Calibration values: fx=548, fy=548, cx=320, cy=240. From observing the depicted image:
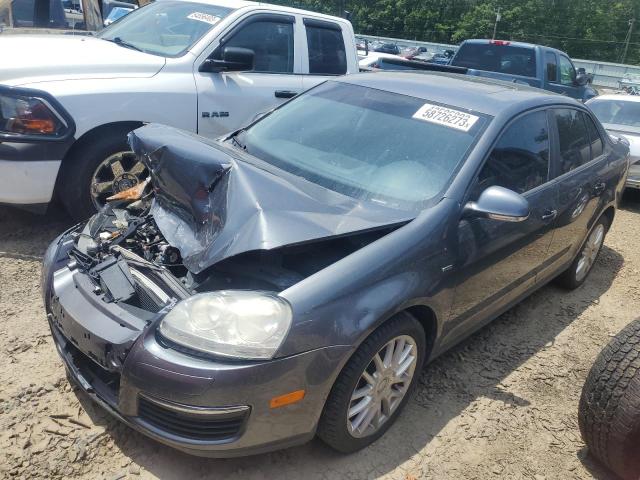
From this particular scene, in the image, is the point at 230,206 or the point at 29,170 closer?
the point at 230,206

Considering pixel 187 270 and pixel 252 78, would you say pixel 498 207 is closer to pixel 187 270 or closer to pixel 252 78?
pixel 187 270

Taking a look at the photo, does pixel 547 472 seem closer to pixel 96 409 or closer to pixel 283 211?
pixel 283 211

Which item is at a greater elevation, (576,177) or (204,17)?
(204,17)

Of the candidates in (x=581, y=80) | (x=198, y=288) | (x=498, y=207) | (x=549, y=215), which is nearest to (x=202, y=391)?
(x=198, y=288)

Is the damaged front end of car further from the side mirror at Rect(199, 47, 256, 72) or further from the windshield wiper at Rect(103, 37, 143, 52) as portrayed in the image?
the windshield wiper at Rect(103, 37, 143, 52)

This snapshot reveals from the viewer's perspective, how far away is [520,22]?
50.8 metres

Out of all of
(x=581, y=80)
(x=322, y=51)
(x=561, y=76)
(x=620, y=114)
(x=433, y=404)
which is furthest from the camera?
(x=581, y=80)

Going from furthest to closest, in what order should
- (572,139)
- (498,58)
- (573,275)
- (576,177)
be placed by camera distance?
(498,58)
(573,275)
(572,139)
(576,177)

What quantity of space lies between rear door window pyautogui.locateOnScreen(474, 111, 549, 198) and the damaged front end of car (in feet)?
2.35

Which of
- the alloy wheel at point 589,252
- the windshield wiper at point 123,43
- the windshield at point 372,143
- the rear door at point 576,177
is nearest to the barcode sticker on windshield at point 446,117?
the windshield at point 372,143

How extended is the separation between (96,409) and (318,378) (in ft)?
3.86

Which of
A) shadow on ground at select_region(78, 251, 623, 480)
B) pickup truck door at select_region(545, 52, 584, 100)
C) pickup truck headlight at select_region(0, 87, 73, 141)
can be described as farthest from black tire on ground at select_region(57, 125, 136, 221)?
pickup truck door at select_region(545, 52, 584, 100)

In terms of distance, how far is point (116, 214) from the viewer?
3.14 meters

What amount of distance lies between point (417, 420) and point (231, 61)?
10.9 feet
